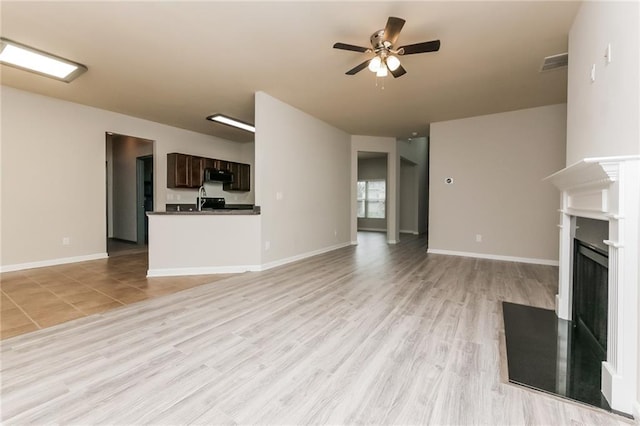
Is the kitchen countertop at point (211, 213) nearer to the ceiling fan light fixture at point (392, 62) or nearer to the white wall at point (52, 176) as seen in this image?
the white wall at point (52, 176)

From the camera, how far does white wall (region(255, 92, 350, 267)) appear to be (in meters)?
4.41

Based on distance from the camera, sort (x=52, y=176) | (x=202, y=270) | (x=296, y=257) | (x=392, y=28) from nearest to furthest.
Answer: (x=392, y=28) → (x=202, y=270) → (x=52, y=176) → (x=296, y=257)

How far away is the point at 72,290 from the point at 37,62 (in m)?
2.75

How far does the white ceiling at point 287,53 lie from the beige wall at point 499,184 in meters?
0.41

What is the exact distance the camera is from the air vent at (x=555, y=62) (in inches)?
124

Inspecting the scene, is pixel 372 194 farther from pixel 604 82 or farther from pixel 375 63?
pixel 604 82

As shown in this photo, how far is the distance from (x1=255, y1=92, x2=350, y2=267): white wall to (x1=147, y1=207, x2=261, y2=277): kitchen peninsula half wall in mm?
238

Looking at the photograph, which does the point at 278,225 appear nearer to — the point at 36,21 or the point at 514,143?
the point at 36,21

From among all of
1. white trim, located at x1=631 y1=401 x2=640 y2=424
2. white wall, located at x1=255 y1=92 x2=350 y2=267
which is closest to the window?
white wall, located at x1=255 y1=92 x2=350 y2=267

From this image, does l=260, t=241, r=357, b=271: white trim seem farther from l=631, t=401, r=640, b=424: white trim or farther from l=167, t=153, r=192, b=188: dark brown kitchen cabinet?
l=631, t=401, r=640, b=424: white trim

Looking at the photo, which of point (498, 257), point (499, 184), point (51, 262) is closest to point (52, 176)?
point (51, 262)

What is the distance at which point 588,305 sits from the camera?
7.27ft

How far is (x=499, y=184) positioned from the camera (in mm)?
5281

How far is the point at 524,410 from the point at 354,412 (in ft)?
2.86
